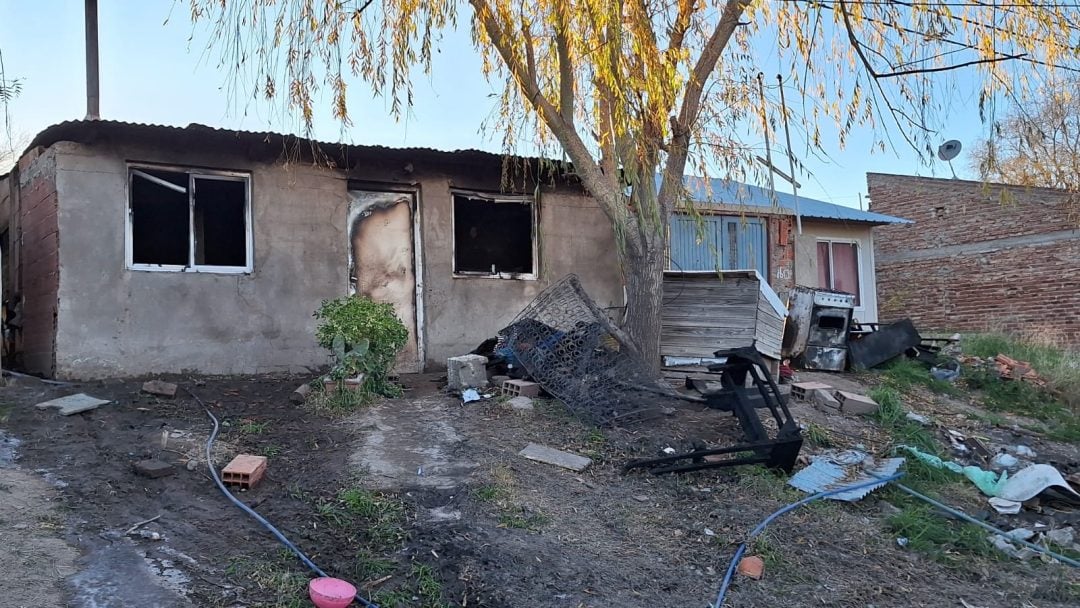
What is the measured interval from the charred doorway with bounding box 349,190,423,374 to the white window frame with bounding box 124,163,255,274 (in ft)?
3.63

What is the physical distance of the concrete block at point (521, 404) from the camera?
258 inches

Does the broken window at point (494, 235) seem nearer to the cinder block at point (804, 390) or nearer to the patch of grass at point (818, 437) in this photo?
the cinder block at point (804, 390)

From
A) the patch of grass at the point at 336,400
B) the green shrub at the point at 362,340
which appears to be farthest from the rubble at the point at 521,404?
the patch of grass at the point at 336,400

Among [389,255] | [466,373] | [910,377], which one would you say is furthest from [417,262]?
[910,377]

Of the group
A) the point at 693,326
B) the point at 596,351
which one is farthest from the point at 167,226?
the point at 693,326

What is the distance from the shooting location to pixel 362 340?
674cm

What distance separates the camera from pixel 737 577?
13.8ft

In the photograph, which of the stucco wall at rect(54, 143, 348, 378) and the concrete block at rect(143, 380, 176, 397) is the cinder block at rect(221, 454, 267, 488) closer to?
the concrete block at rect(143, 380, 176, 397)

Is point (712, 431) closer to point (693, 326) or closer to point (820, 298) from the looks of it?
point (693, 326)

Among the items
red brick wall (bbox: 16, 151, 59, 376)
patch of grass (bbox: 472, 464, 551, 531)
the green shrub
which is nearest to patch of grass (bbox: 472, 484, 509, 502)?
patch of grass (bbox: 472, 464, 551, 531)

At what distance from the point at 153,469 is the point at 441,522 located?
6.53ft

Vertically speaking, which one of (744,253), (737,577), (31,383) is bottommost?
(737,577)

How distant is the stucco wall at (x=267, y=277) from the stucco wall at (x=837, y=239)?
4.85 metres

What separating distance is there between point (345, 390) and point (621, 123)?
11.2 feet
